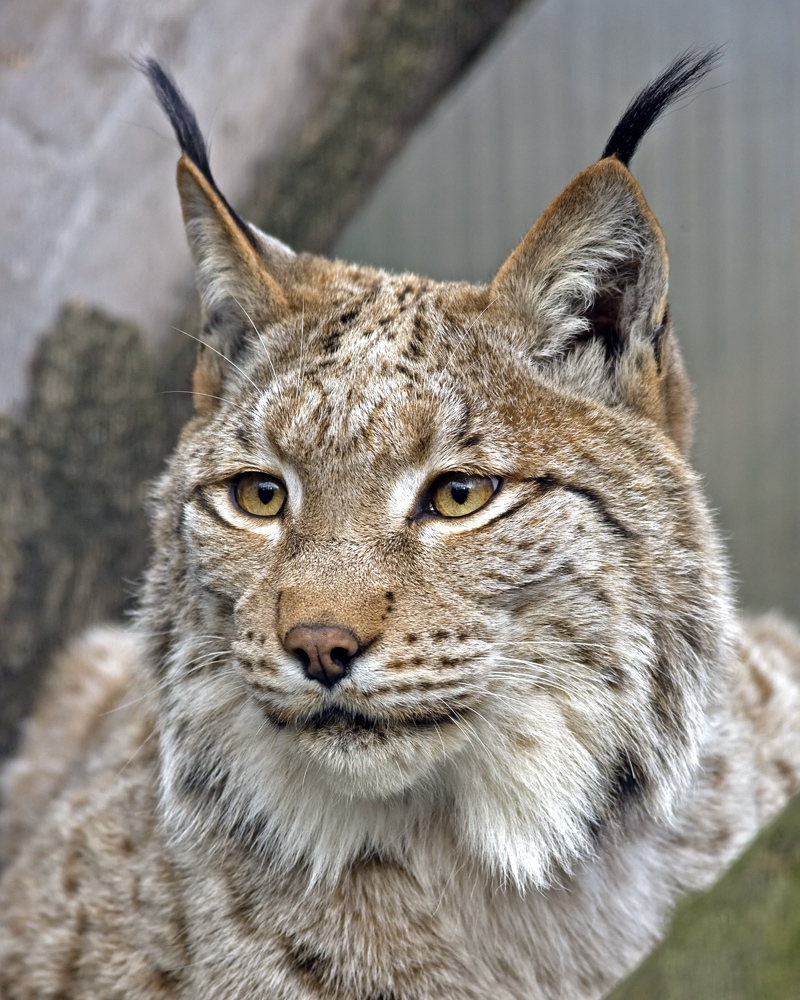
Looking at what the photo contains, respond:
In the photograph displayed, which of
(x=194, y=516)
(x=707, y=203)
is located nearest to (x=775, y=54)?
(x=707, y=203)

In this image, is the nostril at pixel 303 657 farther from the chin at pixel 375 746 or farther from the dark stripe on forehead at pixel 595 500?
the dark stripe on forehead at pixel 595 500

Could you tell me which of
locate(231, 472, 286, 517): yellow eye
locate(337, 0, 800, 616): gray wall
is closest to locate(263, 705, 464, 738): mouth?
locate(231, 472, 286, 517): yellow eye

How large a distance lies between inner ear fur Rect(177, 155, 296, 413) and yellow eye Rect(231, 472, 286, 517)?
17.8 inches

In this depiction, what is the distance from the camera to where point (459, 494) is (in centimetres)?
296

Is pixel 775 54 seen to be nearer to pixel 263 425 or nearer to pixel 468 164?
pixel 468 164

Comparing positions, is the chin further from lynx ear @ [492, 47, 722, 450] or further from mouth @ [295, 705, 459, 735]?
lynx ear @ [492, 47, 722, 450]

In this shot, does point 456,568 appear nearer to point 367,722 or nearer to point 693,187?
point 367,722

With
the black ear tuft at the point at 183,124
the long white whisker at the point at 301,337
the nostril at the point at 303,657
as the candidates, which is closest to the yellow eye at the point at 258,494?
the long white whisker at the point at 301,337

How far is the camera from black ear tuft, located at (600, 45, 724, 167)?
9.66 feet

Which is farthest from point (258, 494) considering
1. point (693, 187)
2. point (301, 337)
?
point (693, 187)

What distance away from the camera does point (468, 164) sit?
823 cm

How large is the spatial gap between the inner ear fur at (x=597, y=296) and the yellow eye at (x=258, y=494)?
0.76 meters

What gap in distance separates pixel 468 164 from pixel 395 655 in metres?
6.17

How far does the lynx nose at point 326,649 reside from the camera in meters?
2.62
